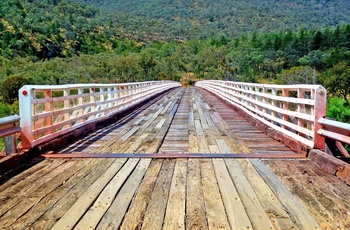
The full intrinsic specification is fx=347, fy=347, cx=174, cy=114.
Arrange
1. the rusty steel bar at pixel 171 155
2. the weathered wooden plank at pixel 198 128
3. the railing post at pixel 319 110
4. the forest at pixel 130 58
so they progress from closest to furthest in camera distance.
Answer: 1. the railing post at pixel 319 110
2. the rusty steel bar at pixel 171 155
3. the weathered wooden plank at pixel 198 128
4. the forest at pixel 130 58

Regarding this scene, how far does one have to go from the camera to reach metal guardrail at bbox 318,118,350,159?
168 inches

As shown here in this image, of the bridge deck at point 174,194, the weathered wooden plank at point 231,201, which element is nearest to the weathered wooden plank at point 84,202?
the bridge deck at point 174,194

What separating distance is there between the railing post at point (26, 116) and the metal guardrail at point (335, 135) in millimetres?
4218

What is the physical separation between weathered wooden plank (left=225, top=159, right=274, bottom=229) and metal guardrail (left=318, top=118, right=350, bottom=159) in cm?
129

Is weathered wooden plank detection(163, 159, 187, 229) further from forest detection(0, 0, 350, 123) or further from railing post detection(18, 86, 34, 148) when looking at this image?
forest detection(0, 0, 350, 123)

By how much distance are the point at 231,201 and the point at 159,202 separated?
690mm

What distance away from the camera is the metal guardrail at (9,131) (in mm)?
4496

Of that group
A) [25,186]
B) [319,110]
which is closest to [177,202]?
[25,186]

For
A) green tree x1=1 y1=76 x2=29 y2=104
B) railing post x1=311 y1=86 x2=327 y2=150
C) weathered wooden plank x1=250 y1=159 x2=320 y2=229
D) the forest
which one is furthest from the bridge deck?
green tree x1=1 y1=76 x2=29 y2=104

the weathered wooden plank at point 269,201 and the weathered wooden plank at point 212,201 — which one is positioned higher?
the weathered wooden plank at point 212,201

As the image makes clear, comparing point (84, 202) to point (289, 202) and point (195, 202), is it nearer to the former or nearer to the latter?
point (195, 202)

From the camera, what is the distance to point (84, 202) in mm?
3320

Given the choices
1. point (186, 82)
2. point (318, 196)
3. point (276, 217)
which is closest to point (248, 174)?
point (318, 196)

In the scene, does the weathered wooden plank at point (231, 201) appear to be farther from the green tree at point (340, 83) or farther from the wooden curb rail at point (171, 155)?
the green tree at point (340, 83)
